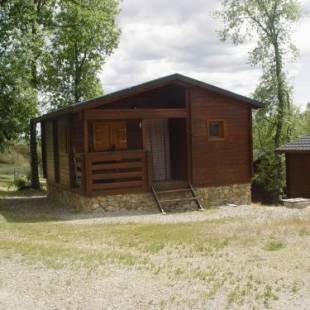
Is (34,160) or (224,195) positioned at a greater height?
(34,160)

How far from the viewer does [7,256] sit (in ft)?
33.4

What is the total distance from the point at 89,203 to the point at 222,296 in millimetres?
10397

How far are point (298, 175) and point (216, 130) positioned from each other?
6.32 m

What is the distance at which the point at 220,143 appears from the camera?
19062 mm

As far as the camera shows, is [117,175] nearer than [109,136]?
Yes

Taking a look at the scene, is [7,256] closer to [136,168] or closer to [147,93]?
[136,168]

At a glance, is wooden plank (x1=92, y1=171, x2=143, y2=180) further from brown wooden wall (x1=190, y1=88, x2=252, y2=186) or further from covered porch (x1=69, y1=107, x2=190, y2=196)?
brown wooden wall (x1=190, y1=88, x2=252, y2=186)

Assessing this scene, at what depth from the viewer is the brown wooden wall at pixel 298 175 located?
23.1 meters

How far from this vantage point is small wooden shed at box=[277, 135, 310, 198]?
23.0 metres

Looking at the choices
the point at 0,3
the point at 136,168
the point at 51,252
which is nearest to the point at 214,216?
the point at 136,168

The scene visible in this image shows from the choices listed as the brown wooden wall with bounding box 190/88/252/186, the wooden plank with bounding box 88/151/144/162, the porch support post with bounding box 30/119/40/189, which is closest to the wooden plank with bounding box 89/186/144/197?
the wooden plank with bounding box 88/151/144/162

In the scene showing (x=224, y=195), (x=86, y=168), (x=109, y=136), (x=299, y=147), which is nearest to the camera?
(x=86, y=168)

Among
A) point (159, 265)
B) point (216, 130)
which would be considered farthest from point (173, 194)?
point (159, 265)

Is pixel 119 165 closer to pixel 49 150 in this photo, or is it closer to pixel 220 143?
pixel 220 143
